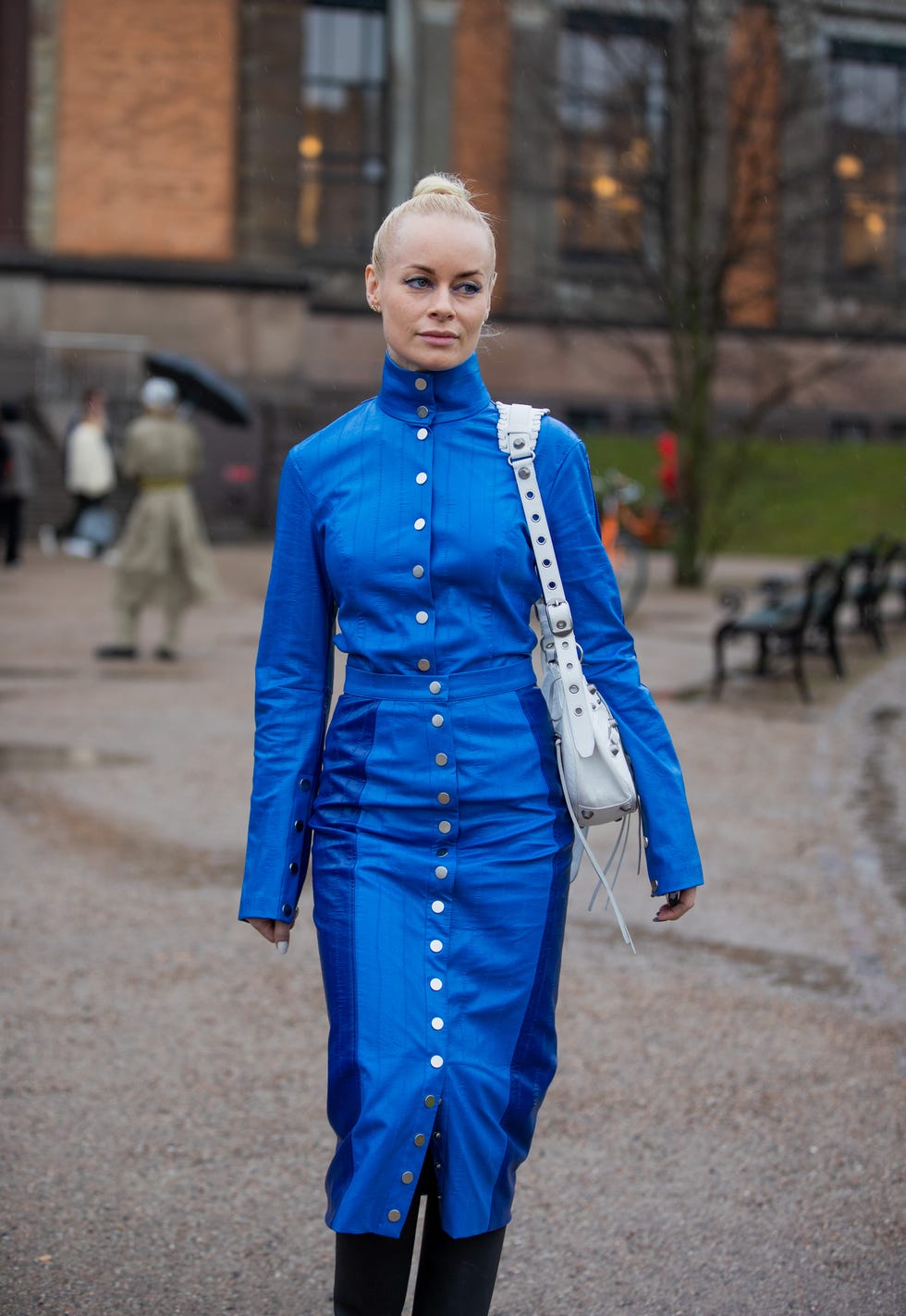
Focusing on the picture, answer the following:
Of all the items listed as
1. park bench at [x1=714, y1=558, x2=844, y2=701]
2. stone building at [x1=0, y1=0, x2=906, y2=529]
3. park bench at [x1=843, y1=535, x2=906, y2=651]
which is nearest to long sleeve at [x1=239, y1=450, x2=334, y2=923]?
park bench at [x1=714, y1=558, x2=844, y2=701]

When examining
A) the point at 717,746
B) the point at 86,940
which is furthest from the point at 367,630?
the point at 717,746

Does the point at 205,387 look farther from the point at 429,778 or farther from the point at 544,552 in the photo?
the point at 429,778

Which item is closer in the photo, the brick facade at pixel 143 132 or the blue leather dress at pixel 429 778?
the blue leather dress at pixel 429 778

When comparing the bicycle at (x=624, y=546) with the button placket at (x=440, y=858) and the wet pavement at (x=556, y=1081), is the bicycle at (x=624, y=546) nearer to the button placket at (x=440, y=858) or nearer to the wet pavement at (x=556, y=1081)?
the wet pavement at (x=556, y=1081)

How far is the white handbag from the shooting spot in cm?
270

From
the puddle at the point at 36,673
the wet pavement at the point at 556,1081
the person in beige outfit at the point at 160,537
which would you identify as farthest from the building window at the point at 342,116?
the wet pavement at the point at 556,1081

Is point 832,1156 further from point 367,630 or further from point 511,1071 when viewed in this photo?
point 367,630

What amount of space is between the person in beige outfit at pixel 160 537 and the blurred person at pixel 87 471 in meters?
9.56

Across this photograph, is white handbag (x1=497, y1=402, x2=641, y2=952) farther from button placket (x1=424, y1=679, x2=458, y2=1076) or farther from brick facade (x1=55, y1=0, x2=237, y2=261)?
brick facade (x1=55, y1=0, x2=237, y2=261)

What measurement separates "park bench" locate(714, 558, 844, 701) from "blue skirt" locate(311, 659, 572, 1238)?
30.1 feet

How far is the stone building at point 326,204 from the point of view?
1252 inches

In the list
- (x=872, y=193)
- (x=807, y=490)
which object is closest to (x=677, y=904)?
(x=807, y=490)

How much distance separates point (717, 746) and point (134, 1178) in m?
6.35

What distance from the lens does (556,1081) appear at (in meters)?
4.65
